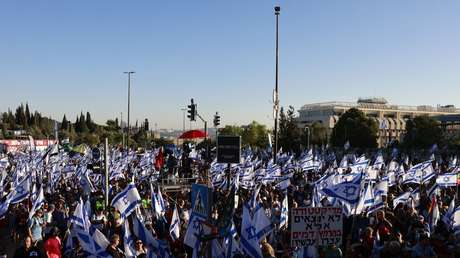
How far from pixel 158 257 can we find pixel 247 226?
1.67m

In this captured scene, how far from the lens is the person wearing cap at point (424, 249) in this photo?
8461 millimetres

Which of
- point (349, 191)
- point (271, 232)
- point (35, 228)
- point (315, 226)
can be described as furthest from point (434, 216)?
point (35, 228)

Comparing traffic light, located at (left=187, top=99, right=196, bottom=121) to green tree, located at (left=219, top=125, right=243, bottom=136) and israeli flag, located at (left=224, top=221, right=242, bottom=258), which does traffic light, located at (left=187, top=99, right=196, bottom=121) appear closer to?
israeli flag, located at (left=224, top=221, right=242, bottom=258)

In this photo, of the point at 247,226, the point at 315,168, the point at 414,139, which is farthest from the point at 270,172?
the point at 414,139

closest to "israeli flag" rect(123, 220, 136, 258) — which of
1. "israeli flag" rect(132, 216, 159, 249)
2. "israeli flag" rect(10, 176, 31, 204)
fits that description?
"israeli flag" rect(132, 216, 159, 249)

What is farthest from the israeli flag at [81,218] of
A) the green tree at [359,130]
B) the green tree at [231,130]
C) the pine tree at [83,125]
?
the pine tree at [83,125]

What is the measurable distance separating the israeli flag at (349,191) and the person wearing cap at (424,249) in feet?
12.5

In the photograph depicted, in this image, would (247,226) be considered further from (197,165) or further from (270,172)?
(197,165)

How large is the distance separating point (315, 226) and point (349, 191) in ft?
15.1

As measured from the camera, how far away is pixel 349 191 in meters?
12.6

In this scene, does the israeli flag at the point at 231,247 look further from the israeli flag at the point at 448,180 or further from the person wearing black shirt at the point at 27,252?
the israeli flag at the point at 448,180

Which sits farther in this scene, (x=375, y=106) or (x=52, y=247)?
(x=375, y=106)

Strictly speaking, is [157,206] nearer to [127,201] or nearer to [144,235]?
[127,201]

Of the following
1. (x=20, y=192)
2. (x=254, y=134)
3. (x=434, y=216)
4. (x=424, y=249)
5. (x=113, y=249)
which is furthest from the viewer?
(x=254, y=134)
